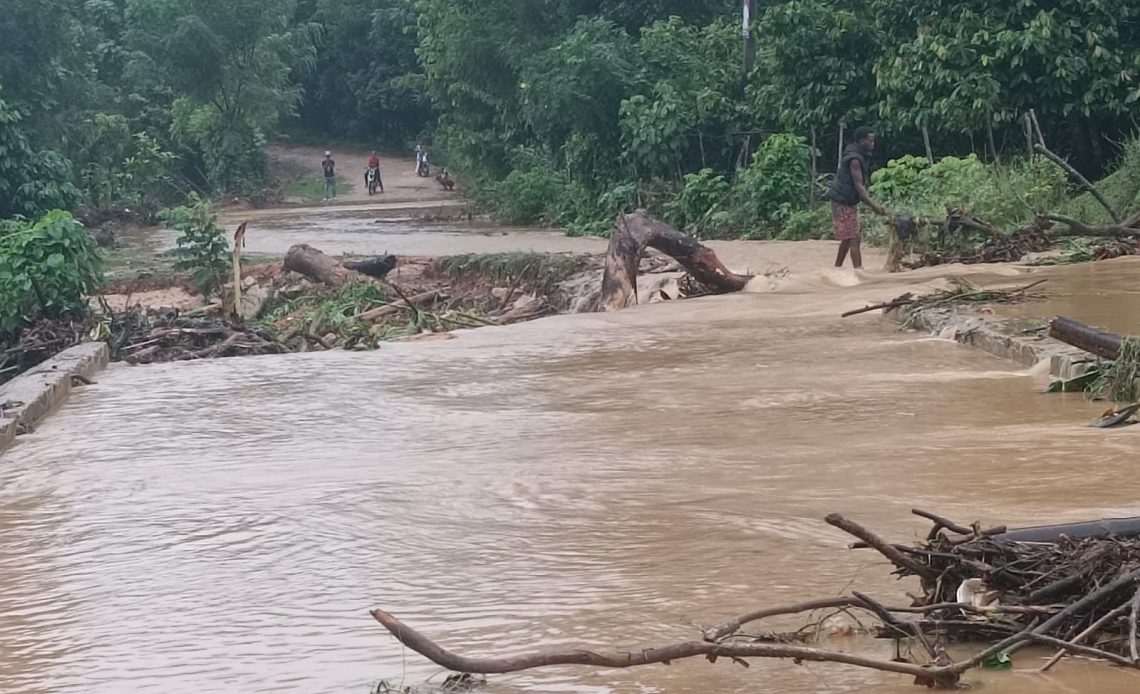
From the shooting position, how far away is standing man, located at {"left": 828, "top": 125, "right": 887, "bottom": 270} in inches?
544

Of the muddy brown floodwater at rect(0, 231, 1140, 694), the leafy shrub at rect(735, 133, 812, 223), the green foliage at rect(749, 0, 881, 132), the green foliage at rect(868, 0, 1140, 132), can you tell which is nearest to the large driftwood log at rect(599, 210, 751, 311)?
the muddy brown floodwater at rect(0, 231, 1140, 694)

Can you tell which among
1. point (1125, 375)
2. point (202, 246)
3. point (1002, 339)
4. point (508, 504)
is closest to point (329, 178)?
point (202, 246)

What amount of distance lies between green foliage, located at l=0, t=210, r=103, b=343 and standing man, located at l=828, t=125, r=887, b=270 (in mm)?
7305

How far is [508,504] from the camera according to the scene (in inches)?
233

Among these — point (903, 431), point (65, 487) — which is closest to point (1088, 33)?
point (903, 431)

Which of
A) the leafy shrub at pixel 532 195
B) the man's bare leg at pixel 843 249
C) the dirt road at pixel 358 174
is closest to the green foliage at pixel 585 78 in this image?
the leafy shrub at pixel 532 195

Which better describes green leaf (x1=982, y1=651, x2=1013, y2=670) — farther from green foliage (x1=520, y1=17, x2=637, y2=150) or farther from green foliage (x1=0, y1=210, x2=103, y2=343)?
green foliage (x1=520, y1=17, x2=637, y2=150)

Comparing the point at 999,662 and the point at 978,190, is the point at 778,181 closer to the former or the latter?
the point at 978,190

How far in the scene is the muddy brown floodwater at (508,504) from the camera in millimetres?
4199

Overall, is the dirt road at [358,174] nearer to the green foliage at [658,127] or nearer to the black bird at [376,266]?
the green foliage at [658,127]

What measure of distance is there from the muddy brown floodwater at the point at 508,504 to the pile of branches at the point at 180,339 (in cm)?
243

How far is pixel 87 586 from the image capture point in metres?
5.12

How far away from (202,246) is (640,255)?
5.45 metres

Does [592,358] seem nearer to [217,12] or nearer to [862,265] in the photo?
[862,265]
